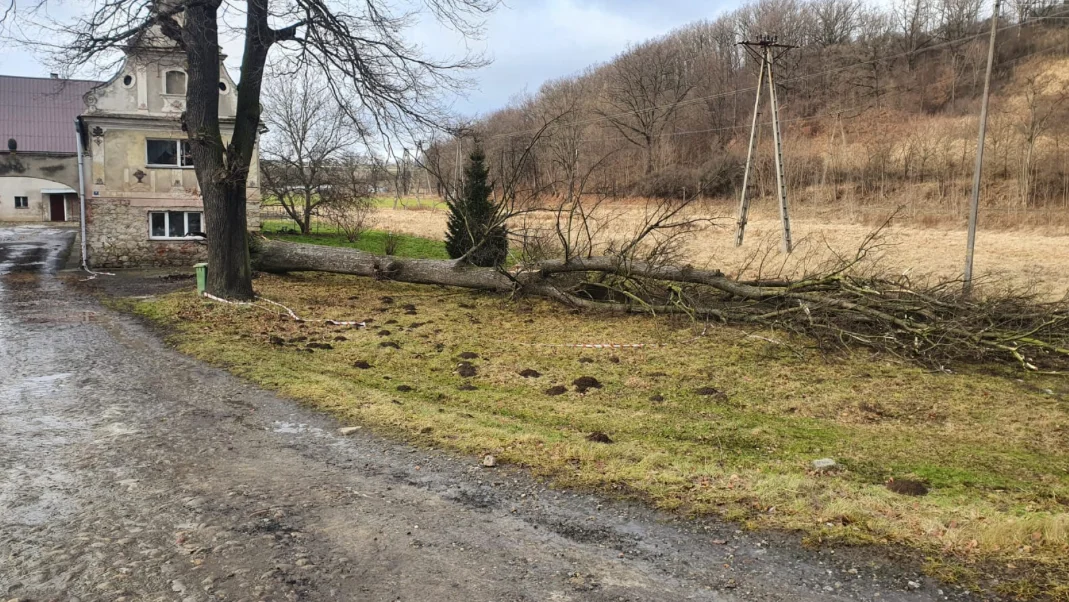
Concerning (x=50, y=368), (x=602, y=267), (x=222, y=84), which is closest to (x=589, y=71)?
(x=222, y=84)

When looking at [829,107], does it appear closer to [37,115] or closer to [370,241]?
[370,241]

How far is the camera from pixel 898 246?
2278 centimetres

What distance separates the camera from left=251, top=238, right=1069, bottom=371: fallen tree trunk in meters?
8.98

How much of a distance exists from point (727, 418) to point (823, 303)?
4.42 metres

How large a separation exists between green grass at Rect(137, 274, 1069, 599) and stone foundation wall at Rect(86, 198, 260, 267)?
9.61 m

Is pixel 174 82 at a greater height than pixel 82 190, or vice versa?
pixel 174 82

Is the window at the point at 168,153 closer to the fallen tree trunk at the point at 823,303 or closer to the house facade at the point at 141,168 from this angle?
the house facade at the point at 141,168

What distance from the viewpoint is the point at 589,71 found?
73250 millimetres

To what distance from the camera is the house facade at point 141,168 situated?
1889 cm

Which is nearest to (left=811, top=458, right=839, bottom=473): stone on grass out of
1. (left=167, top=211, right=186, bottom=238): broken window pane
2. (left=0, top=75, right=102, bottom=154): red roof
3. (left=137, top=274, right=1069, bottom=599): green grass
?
(left=137, top=274, right=1069, bottom=599): green grass

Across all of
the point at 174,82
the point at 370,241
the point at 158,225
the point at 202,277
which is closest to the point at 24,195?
the point at 370,241

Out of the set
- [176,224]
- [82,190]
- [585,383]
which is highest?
[82,190]

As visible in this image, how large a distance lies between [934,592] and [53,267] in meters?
21.7

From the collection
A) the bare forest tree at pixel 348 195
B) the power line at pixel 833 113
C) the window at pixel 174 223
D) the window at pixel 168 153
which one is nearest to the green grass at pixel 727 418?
the window at pixel 174 223
